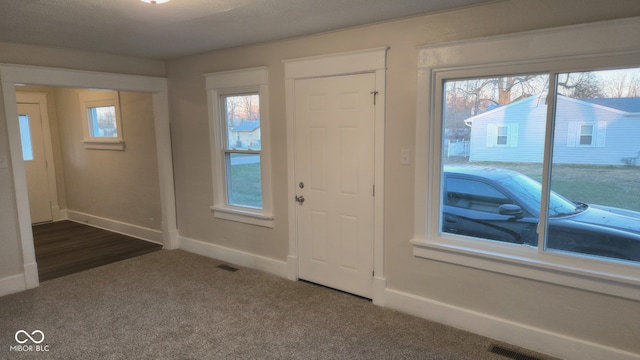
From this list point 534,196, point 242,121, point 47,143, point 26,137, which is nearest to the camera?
point 534,196

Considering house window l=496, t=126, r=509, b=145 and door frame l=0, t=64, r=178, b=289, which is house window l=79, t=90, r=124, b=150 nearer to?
door frame l=0, t=64, r=178, b=289

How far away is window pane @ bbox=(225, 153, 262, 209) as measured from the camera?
4.13 m

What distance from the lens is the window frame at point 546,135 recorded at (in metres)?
2.26

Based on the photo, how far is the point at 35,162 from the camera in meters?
6.20

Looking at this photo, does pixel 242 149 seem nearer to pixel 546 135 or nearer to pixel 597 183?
pixel 546 135

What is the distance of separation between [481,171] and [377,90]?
3.37ft

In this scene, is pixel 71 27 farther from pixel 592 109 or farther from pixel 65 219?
pixel 65 219

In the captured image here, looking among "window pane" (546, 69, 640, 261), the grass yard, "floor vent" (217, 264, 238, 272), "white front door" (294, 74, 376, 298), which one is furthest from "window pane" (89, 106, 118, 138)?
"window pane" (546, 69, 640, 261)

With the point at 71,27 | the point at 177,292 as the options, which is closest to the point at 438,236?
the point at 177,292

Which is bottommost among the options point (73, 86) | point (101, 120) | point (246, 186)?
point (246, 186)

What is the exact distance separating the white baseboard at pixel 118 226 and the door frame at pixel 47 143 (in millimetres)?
201

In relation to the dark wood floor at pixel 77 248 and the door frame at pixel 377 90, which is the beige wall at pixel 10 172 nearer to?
the dark wood floor at pixel 77 248

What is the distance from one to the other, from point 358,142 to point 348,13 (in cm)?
103

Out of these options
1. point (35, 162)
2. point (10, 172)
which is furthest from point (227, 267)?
point (35, 162)
